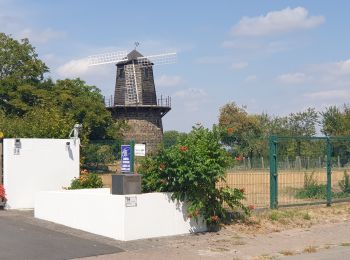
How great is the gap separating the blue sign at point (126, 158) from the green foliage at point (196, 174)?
685 millimetres

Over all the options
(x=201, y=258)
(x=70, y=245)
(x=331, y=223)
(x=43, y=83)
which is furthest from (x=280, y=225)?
(x=43, y=83)

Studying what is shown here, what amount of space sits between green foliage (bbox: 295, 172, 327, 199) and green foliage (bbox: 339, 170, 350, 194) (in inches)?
35.7

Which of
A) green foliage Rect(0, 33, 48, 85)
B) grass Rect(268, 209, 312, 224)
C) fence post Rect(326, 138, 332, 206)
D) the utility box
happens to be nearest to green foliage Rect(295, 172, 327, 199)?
fence post Rect(326, 138, 332, 206)

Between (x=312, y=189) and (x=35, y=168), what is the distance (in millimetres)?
8740

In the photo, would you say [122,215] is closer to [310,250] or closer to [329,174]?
[310,250]

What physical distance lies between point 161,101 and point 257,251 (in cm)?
5339

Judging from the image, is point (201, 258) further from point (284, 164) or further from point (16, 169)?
point (16, 169)

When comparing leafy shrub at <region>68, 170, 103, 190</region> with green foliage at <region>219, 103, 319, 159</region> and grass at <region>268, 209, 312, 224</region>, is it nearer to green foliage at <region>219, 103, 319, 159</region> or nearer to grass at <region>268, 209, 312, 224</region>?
grass at <region>268, 209, 312, 224</region>

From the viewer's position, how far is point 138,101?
63156 mm

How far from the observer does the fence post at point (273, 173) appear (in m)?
17.4

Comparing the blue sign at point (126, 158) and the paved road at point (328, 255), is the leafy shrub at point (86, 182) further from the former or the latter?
the paved road at point (328, 255)

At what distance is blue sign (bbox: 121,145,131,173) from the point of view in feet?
53.3

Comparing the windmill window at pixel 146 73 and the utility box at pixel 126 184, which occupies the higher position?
the windmill window at pixel 146 73

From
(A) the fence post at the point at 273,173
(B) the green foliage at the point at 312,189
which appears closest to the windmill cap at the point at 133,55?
Answer: (B) the green foliage at the point at 312,189
